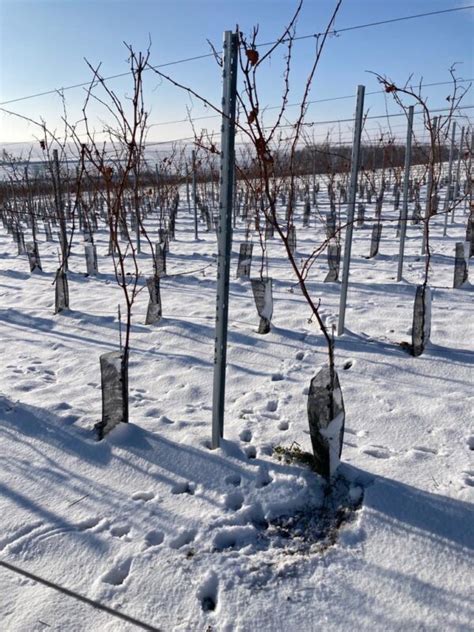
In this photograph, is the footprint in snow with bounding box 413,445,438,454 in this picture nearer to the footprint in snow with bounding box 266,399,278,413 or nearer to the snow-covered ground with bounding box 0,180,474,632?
the snow-covered ground with bounding box 0,180,474,632

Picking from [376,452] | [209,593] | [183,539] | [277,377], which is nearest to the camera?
[209,593]

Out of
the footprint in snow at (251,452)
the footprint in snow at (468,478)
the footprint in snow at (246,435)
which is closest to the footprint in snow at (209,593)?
the footprint in snow at (251,452)

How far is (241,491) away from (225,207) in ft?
4.02

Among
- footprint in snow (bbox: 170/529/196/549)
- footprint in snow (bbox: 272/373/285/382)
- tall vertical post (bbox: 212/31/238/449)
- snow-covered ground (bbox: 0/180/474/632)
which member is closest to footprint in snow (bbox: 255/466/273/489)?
snow-covered ground (bbox: 0/180/474/632)

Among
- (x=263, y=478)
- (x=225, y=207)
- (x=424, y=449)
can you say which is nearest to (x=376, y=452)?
(x=424, y=449)

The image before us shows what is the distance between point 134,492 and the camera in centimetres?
203

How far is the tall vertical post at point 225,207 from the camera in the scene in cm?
182

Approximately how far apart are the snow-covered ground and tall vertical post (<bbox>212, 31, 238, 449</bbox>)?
28 centimetres

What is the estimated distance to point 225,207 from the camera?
195 centimetres

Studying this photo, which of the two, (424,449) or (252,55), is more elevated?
(252,55)

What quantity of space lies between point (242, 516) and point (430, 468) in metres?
0.88

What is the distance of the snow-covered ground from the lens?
1.49 metres

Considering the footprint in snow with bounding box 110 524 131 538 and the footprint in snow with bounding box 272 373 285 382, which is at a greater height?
the footprint in snow with bounding box 272 373 285 382

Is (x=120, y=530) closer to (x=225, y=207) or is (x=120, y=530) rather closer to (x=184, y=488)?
(x=184, y=488)
